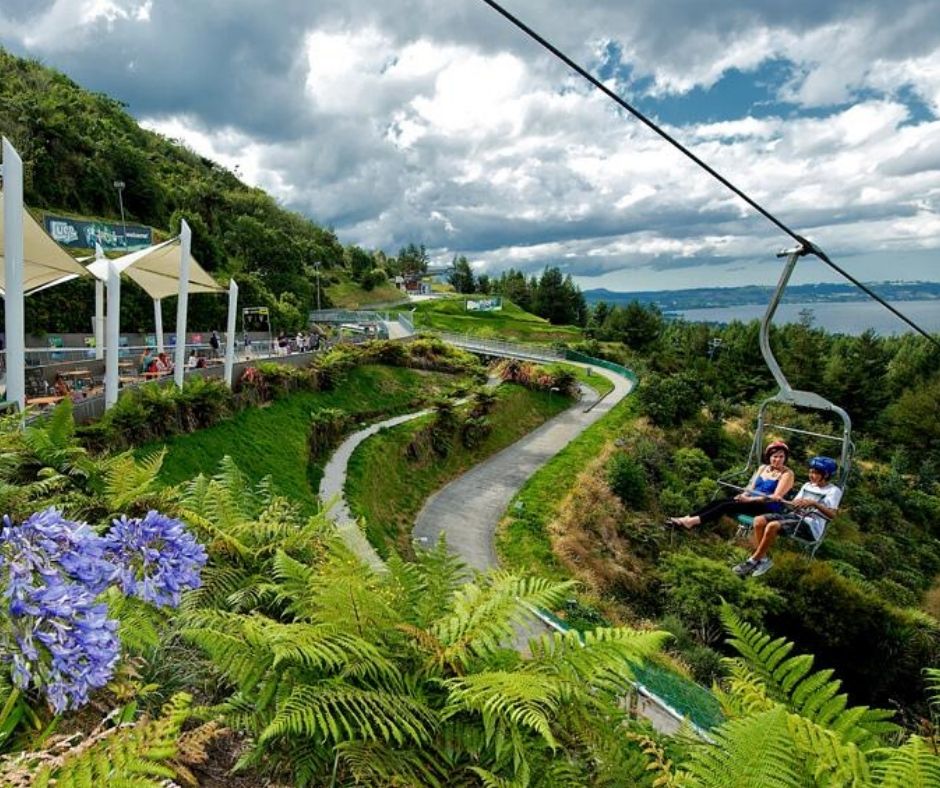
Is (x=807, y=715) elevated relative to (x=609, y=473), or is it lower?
elevated

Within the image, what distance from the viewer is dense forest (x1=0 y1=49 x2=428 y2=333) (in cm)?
3966

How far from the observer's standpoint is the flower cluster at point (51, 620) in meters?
1.74

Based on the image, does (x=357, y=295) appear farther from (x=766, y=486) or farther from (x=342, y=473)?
(x=766, y=486)

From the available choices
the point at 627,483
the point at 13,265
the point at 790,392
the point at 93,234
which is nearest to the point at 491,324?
the point at 93,234

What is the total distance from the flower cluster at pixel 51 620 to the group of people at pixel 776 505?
7.77m

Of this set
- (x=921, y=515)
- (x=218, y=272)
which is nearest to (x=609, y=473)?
(x=921, y=515)

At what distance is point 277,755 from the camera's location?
8.15 feet

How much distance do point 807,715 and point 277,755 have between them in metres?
2.46

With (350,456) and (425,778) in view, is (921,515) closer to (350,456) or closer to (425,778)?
(350,456)

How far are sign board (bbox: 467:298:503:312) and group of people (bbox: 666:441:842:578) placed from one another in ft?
248

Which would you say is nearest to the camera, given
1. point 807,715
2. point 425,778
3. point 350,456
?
point 425,778

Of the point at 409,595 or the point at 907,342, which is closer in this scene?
the point at 409,595

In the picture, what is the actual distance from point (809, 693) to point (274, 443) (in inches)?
654

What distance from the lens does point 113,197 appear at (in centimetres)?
5097
